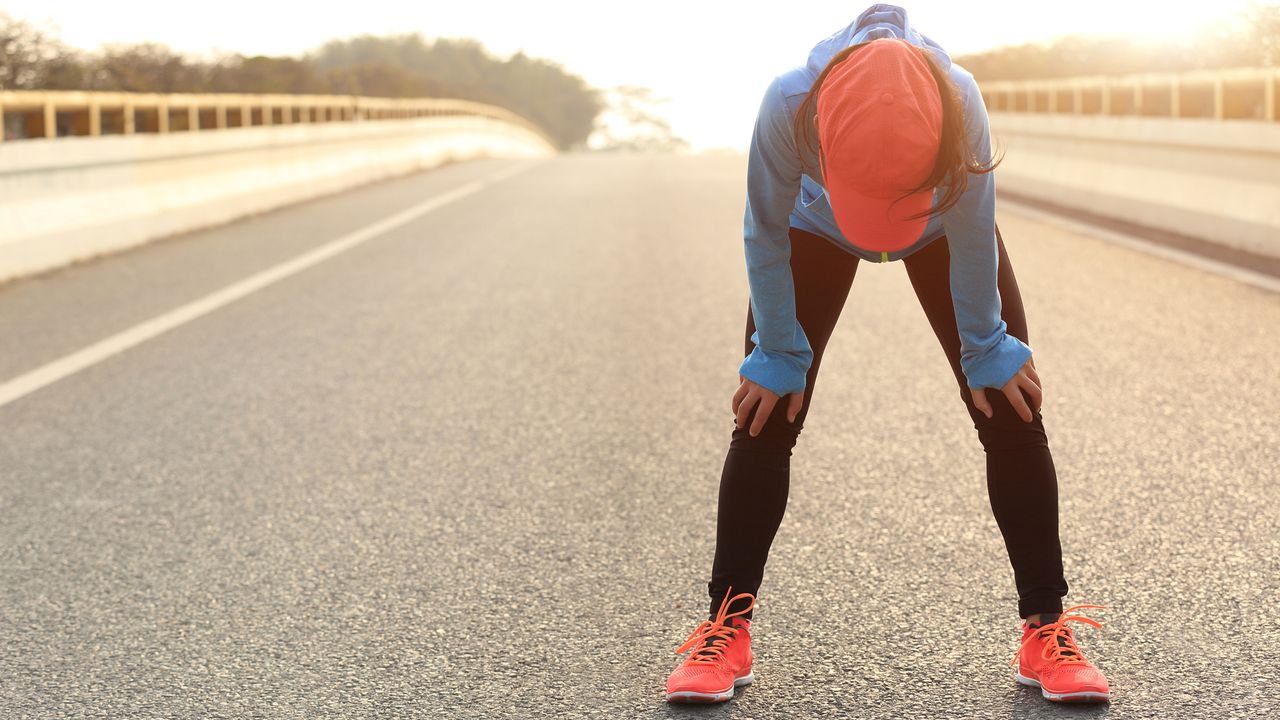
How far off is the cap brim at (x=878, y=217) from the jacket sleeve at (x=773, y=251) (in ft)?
0.51

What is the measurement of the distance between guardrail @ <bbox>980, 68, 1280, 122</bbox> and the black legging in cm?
806

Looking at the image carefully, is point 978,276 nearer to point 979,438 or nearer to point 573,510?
point 979,438

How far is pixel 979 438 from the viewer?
3.28 m

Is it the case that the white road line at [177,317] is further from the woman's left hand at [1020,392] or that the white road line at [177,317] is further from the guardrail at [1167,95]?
the guardrail at [1167,95]

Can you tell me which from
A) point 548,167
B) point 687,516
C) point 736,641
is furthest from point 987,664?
point 548,167

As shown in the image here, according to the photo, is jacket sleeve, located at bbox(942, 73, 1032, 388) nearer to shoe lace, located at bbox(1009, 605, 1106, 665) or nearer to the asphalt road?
shoe lace, located at bbox(1009, 605, 1106, 665)

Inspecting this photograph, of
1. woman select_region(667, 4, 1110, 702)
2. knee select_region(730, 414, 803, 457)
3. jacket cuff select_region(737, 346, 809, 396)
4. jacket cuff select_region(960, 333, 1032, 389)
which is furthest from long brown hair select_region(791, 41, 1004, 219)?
knee select_region(730, 414, 803, 457)

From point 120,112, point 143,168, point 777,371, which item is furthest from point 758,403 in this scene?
point 120,112

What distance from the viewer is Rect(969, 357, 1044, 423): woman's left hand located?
3.15 m

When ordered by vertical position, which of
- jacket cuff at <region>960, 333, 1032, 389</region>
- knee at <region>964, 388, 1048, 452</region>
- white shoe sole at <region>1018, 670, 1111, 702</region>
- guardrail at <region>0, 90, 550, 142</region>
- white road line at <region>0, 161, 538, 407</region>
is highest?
guardrail at <region>0, 90, 550, 142</region>

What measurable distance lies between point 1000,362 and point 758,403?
0.53m

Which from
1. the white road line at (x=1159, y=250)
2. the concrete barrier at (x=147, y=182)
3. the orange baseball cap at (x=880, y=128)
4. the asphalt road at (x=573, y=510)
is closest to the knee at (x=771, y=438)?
the asphalt road at (x=573, y=510)

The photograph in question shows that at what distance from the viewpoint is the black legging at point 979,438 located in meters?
3.26

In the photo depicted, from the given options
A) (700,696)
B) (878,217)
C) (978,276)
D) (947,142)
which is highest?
(947,142)
